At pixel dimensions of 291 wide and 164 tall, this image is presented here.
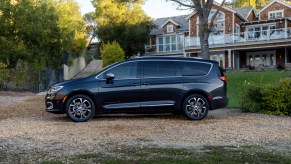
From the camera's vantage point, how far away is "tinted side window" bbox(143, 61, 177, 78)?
1075 centimetres

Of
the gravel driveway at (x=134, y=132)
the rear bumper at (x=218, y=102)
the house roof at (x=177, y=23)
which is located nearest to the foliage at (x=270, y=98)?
the gravel driveway at (x=134, y=132)

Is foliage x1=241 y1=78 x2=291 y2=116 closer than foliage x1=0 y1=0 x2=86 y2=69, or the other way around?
foliage x1=241 y1=78 x2=291 y2=116

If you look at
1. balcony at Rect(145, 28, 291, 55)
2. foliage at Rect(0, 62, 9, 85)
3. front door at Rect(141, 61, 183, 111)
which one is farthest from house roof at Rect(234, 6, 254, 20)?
front door at Rect(141, 61, 183, 111)

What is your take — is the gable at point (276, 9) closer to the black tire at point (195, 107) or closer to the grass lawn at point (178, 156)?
the black tire at point (195, 107)

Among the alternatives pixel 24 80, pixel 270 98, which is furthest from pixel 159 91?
pixel 24 80

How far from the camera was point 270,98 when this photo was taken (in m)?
12.1

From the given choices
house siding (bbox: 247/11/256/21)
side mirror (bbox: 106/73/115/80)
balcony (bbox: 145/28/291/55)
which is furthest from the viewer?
house siding (bbox: 247/11/256/21)

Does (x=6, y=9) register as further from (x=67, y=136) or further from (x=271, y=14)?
(x=271, y=14)

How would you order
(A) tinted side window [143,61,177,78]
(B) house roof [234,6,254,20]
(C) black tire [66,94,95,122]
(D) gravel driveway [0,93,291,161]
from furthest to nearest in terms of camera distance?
1. (B) house roof [234,6,254,20]
2. (A) tinted side window [143,61,177,78]
3. (C) black tire [66,94,95,122]
4. (D) gravel driveway [0,93,291,161]

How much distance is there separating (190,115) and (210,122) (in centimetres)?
61

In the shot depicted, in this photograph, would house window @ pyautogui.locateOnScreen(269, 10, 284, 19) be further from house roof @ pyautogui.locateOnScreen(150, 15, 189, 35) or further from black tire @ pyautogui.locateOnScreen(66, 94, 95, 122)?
black tire @ pyautogui.locateOnScreen(66, 94, 95, 122)

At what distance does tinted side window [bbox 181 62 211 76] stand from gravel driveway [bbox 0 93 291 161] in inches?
50.4

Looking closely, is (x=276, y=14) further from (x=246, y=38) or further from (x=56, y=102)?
(x=56, y=102)

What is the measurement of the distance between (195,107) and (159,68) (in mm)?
1448
